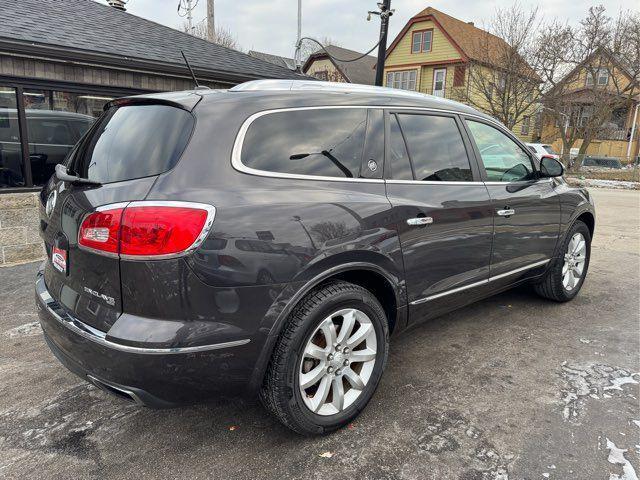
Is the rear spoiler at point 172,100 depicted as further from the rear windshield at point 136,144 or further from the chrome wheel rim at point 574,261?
the chrome wheel rim at point 574,261

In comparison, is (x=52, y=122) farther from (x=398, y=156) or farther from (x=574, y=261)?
(x=574, y=261)

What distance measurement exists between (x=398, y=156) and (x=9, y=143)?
17.2 feet

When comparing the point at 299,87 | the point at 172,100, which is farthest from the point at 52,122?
the point at 299,87

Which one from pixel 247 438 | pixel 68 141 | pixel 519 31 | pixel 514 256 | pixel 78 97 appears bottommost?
pixel 247 438

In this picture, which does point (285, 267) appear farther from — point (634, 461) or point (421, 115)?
point (634, 461)

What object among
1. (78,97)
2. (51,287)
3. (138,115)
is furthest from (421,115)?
(78,97)

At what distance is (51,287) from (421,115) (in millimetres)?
2429

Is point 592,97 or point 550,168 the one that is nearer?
point 550,168

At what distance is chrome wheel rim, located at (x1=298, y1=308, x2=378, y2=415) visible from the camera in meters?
2.41

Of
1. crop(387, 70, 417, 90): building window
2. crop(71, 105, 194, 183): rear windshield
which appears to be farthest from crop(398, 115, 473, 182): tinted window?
crop(387, 70, 417, 90): building window

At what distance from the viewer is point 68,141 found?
6.28 meters

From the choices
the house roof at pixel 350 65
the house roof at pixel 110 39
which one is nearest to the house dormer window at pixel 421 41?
the house roof at pixel 350 65

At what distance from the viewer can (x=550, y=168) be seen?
4.05 meters

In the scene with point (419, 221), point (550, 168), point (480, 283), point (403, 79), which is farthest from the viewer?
point (403, 79)
